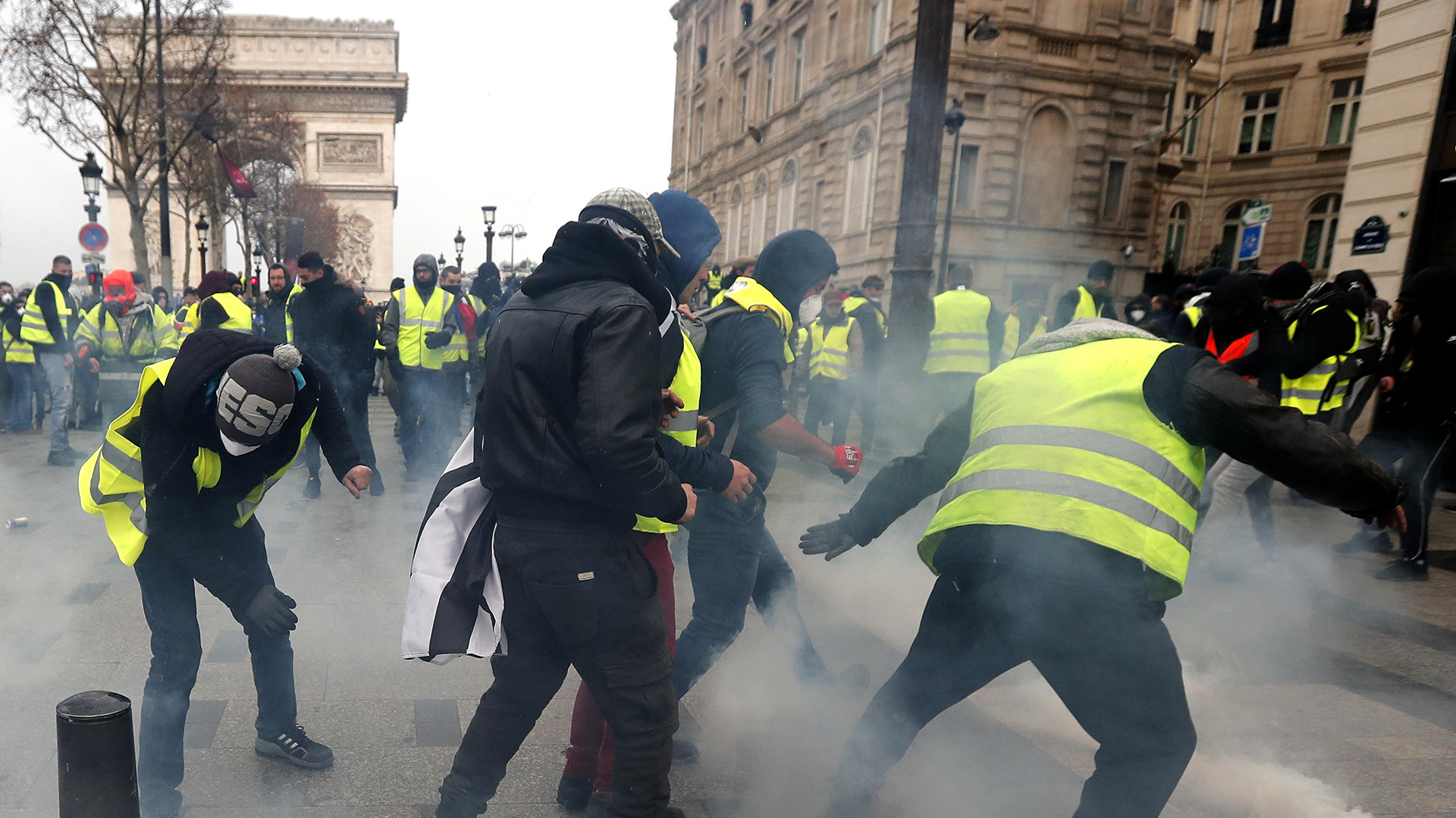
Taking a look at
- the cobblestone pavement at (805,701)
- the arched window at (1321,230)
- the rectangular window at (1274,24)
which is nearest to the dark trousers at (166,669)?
the cobblestone pavement at (805,701)

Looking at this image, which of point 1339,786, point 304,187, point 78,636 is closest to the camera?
point 1339,786

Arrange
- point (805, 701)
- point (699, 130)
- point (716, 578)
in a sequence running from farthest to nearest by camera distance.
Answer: point (699, 130), point (805, 701), point (716, 578)

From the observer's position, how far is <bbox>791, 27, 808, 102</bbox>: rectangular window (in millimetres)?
25589

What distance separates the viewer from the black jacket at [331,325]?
6414 mm

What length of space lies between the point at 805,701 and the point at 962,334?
5007mm

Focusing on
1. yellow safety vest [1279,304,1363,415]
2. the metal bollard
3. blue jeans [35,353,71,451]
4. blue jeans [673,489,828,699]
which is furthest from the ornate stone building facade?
the metal bollard

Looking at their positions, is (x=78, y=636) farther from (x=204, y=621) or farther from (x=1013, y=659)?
(x=1013, y=659)

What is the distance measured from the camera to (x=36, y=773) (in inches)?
101

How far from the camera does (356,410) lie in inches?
261

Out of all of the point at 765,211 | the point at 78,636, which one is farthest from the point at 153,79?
the point at 78,636

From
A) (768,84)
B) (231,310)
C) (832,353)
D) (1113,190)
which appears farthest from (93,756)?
(768,84)

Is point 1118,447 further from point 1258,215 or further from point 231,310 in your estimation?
point 1258,215

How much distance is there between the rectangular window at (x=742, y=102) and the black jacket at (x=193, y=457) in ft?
93.1

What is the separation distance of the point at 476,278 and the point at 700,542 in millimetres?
6584
